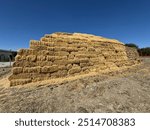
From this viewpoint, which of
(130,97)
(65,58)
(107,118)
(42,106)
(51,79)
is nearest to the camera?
(107,118)

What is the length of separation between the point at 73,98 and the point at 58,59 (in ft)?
6.85

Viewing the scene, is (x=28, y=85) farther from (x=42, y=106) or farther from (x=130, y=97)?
(x=130, y=97)

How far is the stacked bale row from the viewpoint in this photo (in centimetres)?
A: 446

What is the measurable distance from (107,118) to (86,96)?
1.19 m

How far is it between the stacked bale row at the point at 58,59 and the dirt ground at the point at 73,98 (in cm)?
45

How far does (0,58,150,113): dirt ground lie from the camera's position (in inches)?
119

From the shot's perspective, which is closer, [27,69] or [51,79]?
[27,69]

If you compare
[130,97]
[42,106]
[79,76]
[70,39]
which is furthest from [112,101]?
[70,39]

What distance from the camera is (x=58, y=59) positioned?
204 inches

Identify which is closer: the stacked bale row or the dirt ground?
the dirt ground

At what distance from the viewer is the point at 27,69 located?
4477 millimetres

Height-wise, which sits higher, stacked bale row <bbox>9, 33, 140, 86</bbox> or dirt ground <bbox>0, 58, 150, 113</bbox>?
stacked bale row <bbox>9, 33, 140, 86</bbox>

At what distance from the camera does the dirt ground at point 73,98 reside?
9.88ft

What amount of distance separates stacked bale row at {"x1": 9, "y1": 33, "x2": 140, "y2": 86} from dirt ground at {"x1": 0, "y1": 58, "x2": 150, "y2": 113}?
0.45 m
